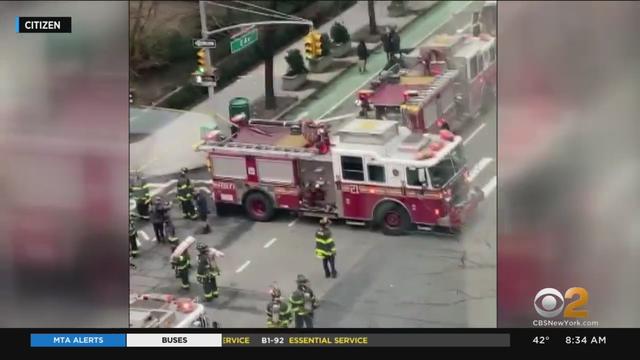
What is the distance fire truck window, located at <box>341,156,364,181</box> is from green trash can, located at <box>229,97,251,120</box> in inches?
15.6

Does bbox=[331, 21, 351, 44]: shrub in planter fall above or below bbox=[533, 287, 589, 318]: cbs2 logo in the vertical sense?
above

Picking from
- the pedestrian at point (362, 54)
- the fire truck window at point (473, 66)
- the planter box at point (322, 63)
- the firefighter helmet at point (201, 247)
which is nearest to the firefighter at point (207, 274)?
the firefighter helmet at point (201, 247)

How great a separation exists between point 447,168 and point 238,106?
79 cm

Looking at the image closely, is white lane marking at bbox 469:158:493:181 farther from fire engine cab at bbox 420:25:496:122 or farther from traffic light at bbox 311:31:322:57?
traffic light at bbox 311:31:322:57

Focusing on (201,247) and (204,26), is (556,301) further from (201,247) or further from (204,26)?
(204,26)

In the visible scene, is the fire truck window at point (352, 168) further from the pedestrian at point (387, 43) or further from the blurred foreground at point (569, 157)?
the blurred foreground at point (569, 157)

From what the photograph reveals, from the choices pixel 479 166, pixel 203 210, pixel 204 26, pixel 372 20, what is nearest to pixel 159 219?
pixel 203 210

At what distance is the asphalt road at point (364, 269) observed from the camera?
3766 millimetres

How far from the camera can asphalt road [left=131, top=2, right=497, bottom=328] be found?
3766 millimetres

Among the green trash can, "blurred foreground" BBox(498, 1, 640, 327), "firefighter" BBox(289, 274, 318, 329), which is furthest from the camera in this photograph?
the green trash can

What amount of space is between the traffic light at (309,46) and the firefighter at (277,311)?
845 mm

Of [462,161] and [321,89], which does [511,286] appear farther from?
[321,89]

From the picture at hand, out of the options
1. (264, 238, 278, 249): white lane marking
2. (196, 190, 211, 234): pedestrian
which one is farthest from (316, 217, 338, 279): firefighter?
(196, 190, 211, 234): pedestrian

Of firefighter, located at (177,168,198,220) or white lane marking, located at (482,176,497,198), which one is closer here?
white lane marking, located at (482,176,497,198)
